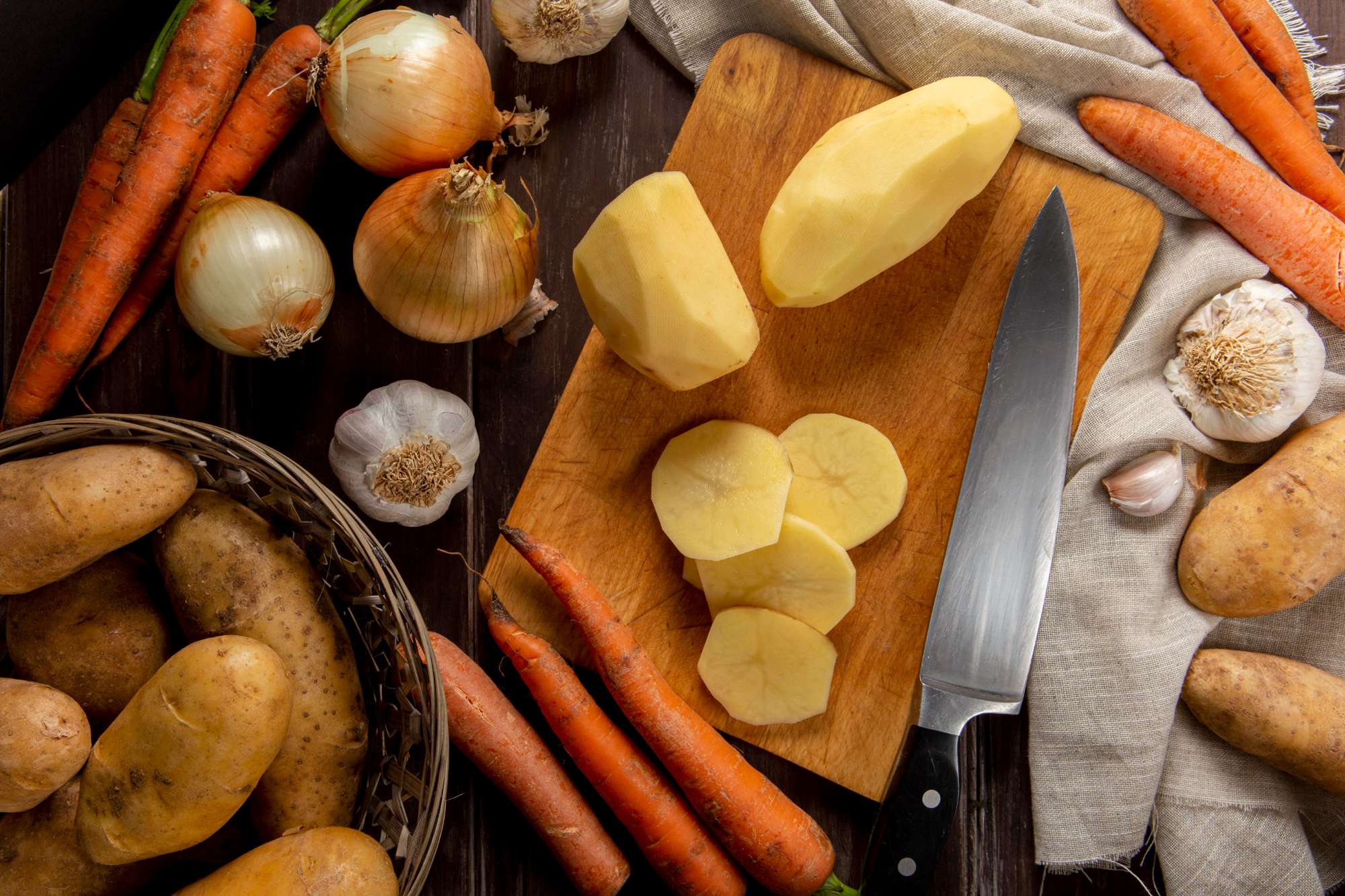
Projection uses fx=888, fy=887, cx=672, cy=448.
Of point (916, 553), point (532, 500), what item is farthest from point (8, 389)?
point (916, 553)

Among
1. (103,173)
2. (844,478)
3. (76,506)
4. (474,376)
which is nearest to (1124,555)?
(844,478)

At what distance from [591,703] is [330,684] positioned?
1.56ft

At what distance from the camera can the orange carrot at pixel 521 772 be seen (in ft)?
5.38

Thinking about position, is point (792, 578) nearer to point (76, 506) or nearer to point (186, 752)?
point (186, 752)

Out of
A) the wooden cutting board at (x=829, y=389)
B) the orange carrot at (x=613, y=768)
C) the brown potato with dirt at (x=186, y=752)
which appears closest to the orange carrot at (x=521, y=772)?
the orange carrot at (x=613, y=768)

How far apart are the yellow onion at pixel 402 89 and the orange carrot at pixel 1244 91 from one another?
1.28 m

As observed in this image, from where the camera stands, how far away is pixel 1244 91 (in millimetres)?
1719

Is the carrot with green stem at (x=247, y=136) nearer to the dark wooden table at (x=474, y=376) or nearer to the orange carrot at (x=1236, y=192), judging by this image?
the dark wooden table at (x=474, y=376)

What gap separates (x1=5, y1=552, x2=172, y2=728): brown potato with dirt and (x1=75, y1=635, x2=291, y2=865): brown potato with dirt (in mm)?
138

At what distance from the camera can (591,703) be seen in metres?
1.67

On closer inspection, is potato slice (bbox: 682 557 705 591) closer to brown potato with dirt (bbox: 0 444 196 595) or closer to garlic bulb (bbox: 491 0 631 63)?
brown potato with dirt (bbox: 0 444 196 595)

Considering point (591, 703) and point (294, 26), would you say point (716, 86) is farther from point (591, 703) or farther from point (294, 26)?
point (591, 703)

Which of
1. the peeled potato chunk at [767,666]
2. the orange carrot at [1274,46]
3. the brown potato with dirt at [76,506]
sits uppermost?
the orange carrot at [1274,46]

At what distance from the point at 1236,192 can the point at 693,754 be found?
1.44 metres
